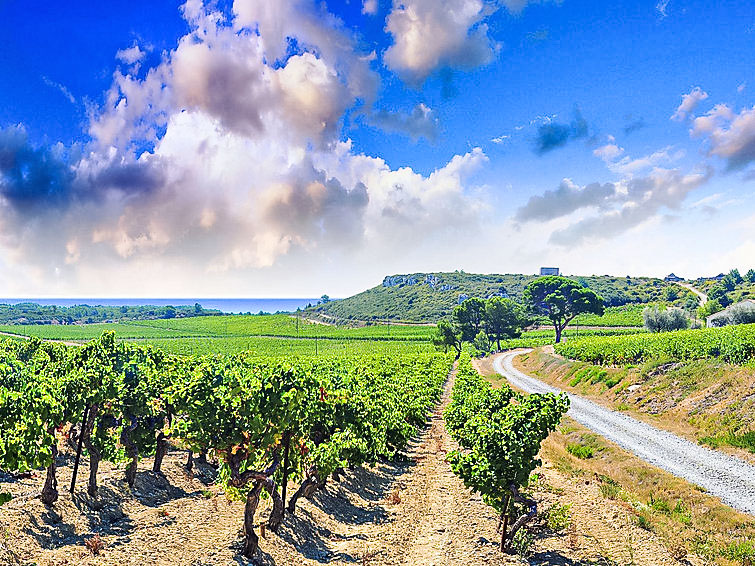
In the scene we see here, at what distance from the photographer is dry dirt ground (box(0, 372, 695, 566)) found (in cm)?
1447

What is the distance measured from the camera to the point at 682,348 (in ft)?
151

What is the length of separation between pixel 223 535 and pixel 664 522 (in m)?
15.8

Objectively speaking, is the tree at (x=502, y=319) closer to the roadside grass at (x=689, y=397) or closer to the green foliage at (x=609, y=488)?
the roadside grass at (x=689, y=397)

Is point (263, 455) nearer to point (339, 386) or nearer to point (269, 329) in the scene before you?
point (339, 386)

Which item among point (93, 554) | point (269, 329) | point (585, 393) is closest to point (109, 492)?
point (93, 554)

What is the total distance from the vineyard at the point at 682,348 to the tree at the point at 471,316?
180ft

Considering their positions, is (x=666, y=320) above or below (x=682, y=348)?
above

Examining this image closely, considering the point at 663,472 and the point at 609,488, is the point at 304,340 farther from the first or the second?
the point at 609,488

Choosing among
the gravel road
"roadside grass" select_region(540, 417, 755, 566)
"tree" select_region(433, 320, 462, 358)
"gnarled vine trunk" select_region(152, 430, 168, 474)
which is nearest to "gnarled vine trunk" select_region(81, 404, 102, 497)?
"gnarled vine trunk" select_region(152, 430, 168, 474)

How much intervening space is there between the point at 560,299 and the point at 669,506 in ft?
307

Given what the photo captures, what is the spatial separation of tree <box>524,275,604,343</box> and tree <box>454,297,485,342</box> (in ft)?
42.1

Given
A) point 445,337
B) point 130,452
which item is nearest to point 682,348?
point 130,452

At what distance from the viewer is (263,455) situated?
15.1m

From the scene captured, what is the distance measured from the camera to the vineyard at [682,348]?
129ft
